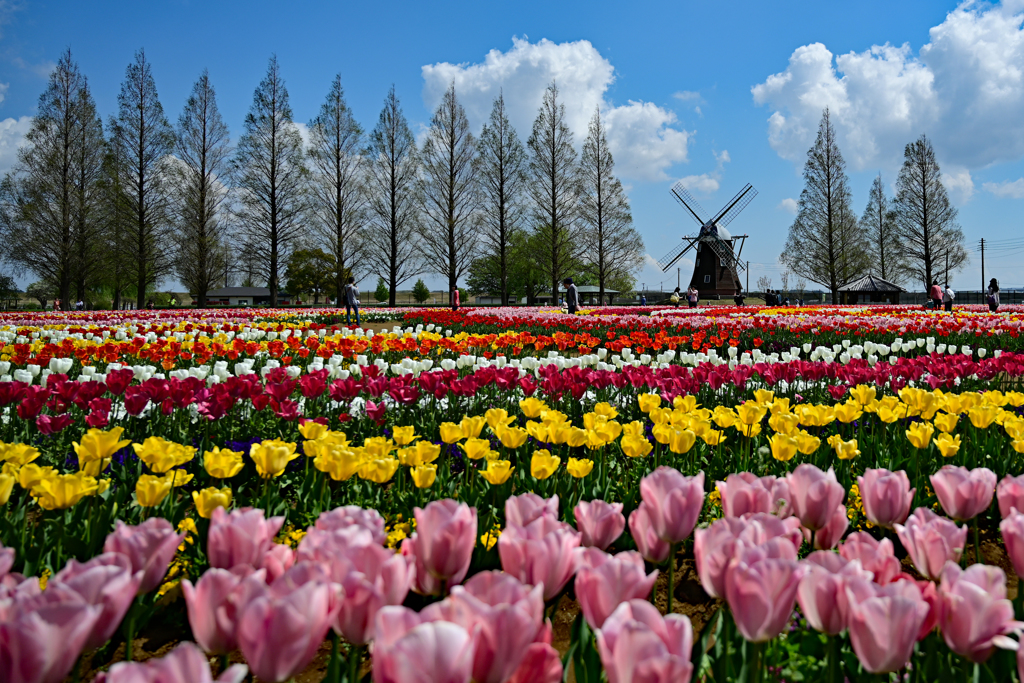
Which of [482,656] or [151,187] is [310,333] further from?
[151,187]

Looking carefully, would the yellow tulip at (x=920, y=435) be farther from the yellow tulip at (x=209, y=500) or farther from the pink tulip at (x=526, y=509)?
the yellow tulip at (x=209, y=500)

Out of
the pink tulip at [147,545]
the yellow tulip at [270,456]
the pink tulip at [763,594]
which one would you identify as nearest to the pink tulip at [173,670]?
the pink tulip at [147,545]

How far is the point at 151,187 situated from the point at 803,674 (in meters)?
34.2

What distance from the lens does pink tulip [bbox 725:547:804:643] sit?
2.65 ft

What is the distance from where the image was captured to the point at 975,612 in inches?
32.2

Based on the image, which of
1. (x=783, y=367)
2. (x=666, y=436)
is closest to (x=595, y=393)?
(x=783, y=367)

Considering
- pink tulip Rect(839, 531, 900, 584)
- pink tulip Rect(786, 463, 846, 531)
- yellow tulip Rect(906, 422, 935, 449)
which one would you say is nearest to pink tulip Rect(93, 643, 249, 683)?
pink tulip Rect(839, 531, 900, 584)

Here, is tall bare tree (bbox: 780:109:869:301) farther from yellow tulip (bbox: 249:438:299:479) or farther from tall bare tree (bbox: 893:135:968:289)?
yellow tulip (bbox: 249:438:299:479)

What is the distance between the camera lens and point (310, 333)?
30.9 feet

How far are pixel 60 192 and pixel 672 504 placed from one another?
34878mm

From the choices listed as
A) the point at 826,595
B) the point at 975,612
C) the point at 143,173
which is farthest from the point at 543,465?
the point at 143,173

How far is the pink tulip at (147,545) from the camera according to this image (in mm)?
952

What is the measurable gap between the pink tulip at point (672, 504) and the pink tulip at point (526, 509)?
0.57 feet

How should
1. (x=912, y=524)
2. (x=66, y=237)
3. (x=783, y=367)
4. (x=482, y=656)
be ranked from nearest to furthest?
(x=482, y=656) < (x=912, y=524) < (x=783, y=367) < (x=66, y=237)
